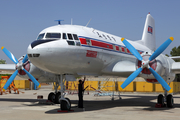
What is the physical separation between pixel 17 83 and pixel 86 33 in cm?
3101

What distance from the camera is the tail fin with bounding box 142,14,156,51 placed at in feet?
85.1

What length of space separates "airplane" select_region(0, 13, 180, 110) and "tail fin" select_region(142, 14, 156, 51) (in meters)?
9.24

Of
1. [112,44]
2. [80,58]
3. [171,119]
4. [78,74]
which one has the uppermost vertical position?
[112,44]

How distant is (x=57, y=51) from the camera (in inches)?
486

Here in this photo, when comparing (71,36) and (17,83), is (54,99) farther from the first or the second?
(17,83)

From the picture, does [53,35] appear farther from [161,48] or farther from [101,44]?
[161,48]

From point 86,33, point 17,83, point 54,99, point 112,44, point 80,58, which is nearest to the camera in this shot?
point 80,58

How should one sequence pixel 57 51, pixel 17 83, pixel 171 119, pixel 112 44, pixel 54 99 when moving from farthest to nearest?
pixel 17 83 < pixel 54 99 < pixel 112 44 < pixel 57 51 < pixel 171 119

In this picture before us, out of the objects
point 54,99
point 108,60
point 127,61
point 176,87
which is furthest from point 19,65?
point 176,87

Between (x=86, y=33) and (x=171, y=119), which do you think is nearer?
(x=171, y=119)

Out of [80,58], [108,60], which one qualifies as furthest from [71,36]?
[108,60]

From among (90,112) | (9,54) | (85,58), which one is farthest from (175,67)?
(9,54)

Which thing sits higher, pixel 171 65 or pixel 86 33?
pixel 86 33

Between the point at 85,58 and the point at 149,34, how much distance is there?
1547cm
